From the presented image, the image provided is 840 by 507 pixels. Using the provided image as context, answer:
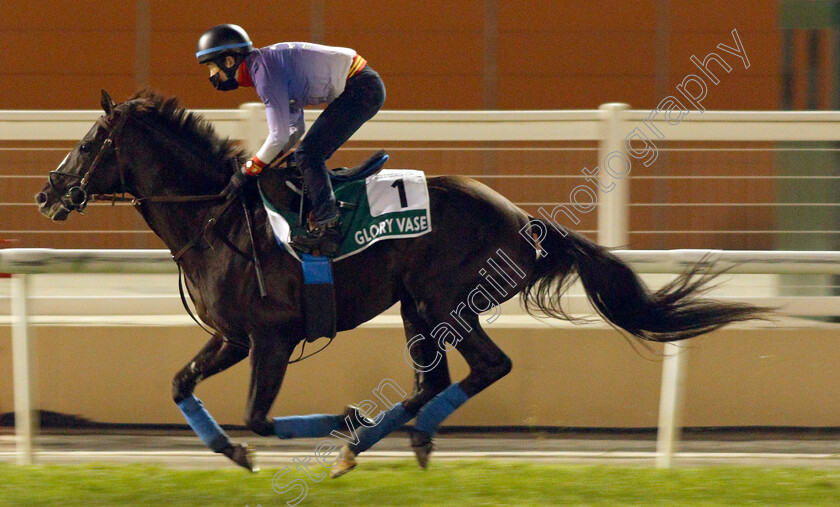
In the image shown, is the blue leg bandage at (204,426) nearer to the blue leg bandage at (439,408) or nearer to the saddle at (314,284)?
the saddle at (314,284)

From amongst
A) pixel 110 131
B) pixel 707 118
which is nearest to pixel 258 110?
pixel 110 131

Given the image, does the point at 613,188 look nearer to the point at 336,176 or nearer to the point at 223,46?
the point at 336,176

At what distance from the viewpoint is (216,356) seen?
15.5 feet

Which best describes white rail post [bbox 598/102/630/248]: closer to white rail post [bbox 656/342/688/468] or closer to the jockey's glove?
white rail post [bbox 656/342/688/468]

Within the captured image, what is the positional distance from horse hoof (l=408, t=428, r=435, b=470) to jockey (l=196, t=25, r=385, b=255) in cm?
93

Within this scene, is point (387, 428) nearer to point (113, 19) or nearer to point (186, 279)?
point (186, 279)

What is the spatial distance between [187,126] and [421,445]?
1.82m

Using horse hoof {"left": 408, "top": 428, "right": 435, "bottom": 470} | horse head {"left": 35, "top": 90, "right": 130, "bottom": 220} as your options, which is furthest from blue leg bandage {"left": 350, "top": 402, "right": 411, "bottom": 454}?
horse head {"left": 35, "top": 90, "right": 130, "bottom": 220}

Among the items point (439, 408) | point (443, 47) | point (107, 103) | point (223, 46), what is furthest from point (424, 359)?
point (443, 47)

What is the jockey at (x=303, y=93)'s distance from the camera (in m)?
4.47

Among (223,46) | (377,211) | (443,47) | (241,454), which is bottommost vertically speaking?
(241,454)

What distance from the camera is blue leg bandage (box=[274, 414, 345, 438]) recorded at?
459cm

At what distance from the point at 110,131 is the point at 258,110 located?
164 cm

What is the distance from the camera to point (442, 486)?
14.8 ft
